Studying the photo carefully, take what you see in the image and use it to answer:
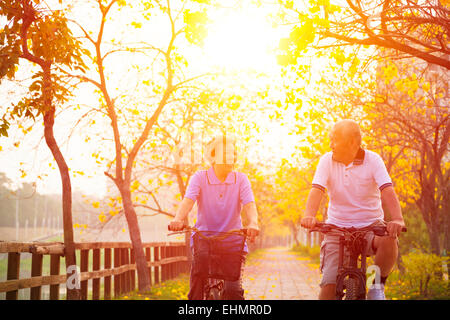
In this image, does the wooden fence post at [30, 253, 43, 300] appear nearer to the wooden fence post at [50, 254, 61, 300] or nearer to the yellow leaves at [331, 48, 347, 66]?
the wooden fence post at [50, 254, 61, 300]

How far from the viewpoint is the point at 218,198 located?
15.5ft

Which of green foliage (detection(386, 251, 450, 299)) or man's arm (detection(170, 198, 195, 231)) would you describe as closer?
man's arm (detection(170, 198, 195, 231))

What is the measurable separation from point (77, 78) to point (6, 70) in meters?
4.02

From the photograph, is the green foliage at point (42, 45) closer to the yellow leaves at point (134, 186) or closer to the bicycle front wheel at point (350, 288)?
the bicycle front wheel at point (350, 288)

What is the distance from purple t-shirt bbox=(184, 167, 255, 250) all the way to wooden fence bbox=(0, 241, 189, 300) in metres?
3.46

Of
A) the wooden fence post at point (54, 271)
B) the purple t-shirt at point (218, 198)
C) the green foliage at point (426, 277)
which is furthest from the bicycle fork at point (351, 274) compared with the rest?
the green foliage at point (426, 277)

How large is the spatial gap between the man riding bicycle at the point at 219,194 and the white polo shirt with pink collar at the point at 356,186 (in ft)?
2.98

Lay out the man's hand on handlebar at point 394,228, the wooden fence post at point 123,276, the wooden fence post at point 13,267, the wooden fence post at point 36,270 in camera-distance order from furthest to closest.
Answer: the wooden fence post at point 123,276, the wooden fence post at point 36,270, the wooden fence post at point 13,267, the man's hand on handlebar at point 394,228

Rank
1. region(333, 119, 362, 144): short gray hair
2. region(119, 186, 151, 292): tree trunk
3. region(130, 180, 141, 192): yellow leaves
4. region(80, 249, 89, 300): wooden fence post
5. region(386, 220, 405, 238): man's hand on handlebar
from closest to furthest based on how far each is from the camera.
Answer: region(386, 220, 405, 238): man's hand on handlebar < region(333, 119, 362, 144): short gray hair < region(80, 249, 89, 300): wooden fence post < region(119, 186, 151, 292): tree trunk < region(130, 180, 141, 192): yellow leaves

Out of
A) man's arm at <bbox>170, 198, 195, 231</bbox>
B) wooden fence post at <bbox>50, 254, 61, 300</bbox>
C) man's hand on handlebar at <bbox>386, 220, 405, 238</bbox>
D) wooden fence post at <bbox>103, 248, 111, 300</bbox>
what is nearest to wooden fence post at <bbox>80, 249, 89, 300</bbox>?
wooden fence post at <bbox>50, 254, 61, 300</bbox>

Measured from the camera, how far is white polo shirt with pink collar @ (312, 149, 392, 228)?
12.5 feet

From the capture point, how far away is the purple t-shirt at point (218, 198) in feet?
15.3

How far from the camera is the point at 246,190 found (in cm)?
478
